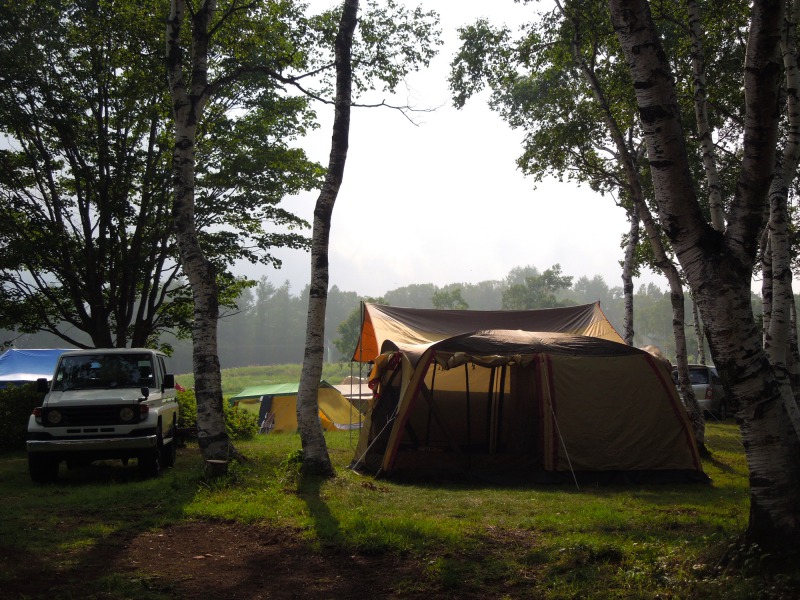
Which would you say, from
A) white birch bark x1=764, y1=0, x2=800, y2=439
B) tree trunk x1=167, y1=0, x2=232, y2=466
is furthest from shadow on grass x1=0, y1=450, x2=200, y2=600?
white birch bark x1=764, y1=0, x2=800, y2=439

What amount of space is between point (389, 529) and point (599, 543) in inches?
82.2

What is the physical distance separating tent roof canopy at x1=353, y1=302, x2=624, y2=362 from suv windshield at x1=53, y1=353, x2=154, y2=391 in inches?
186

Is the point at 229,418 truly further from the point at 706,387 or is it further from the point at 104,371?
the point at 706,387

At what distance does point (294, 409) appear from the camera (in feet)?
88.5

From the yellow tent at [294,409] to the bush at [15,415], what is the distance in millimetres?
8880

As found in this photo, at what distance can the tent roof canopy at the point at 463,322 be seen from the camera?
14.6 m

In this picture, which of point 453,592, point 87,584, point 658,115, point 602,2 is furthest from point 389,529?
point 602,2

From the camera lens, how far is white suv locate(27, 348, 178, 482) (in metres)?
9.93

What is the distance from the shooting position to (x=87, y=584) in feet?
17.2

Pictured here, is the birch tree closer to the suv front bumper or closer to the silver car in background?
the silver car in background

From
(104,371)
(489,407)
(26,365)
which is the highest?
(104,371)

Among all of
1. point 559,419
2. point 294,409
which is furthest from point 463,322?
point 294,409

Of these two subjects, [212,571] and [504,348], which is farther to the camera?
[504,348]

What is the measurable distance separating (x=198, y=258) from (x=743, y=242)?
7.42 metres
